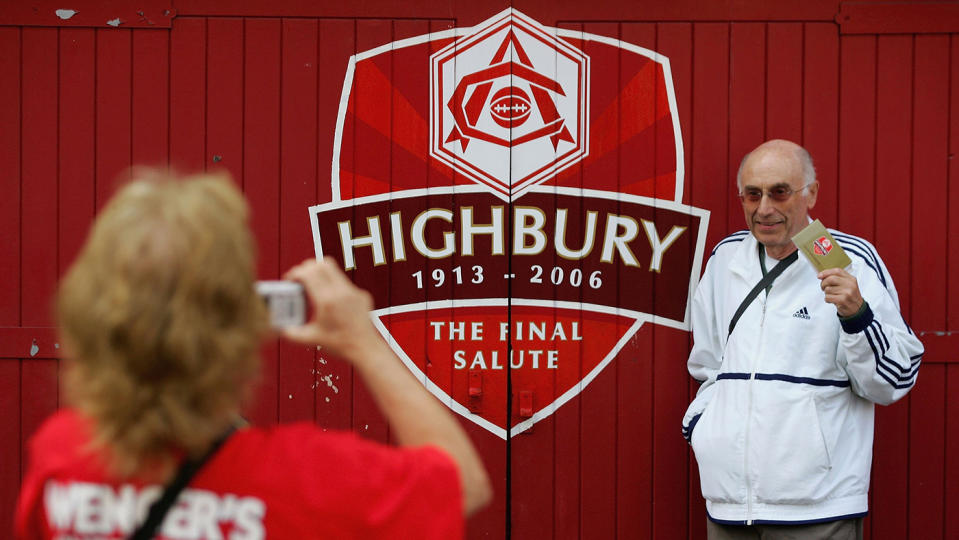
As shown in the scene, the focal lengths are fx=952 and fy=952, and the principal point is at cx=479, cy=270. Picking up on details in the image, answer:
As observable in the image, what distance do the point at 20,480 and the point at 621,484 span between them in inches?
93.5

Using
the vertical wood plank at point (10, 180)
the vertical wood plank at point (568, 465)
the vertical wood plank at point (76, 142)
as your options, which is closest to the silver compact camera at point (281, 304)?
the vertical wood plank at point (568, 465)

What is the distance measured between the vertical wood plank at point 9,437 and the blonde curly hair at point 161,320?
2672 millimetres

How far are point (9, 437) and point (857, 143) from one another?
352 cm

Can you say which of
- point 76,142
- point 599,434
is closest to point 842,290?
point 599,434

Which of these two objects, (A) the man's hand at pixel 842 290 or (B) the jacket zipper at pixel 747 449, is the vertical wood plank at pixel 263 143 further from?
(A) the man's hand at pixel 842 290

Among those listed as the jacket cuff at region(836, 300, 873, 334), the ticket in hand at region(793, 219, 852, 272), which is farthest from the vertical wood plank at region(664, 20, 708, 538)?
the jacket cuff at region(836, 300, 873, 334)

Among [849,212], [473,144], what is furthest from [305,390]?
[849,212]

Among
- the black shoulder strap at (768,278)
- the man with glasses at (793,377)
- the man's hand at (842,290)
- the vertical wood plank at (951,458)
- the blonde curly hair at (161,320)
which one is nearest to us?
the blonde curly hair at (161,320)

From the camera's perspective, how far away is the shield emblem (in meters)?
3.71

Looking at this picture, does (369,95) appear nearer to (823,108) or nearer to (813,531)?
(823,108)

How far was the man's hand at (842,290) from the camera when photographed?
2.95 meters

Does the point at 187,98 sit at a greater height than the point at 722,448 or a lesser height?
greater

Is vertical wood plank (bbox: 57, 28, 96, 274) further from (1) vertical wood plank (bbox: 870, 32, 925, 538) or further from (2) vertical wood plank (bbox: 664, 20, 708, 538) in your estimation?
(1) vertical wood plank (bbox: 870, 32, 925, 538)

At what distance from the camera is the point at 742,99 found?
373 cm
